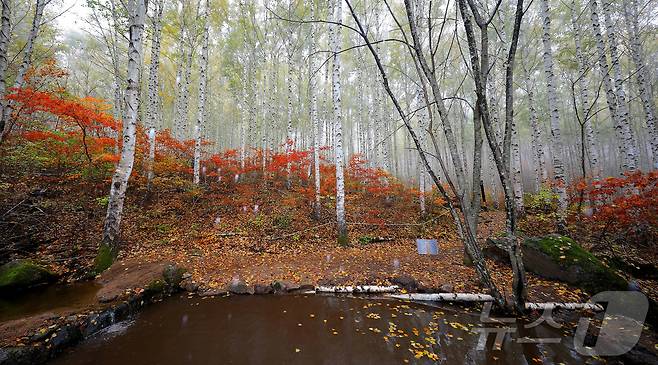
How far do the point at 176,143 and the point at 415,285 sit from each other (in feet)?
44.2

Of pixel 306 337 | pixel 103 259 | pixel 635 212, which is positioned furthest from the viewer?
pixel 635 212

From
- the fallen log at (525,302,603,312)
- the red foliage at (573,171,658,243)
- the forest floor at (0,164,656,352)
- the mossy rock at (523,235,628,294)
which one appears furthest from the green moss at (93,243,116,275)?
the red foliage at (573,171,658,243)

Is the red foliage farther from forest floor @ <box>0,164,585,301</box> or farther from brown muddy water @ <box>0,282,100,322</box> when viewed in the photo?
brown muddy water @ <box>0,282,100,322</box>

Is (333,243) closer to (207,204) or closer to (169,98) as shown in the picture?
(207,204)

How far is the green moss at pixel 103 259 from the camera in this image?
6059 millimetres

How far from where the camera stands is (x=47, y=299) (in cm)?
487

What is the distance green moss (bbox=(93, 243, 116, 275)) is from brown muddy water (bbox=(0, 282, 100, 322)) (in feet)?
1.67

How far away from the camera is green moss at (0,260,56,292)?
502 cm

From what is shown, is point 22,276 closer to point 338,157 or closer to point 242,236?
point 242,236

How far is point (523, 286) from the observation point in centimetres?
399

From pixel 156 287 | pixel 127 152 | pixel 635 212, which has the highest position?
pixel 127 152

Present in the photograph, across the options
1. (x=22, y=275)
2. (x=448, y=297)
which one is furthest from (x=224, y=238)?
(x=448, y=297)

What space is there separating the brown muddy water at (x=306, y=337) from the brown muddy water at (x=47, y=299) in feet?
4.30

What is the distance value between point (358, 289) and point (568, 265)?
15.5ft
